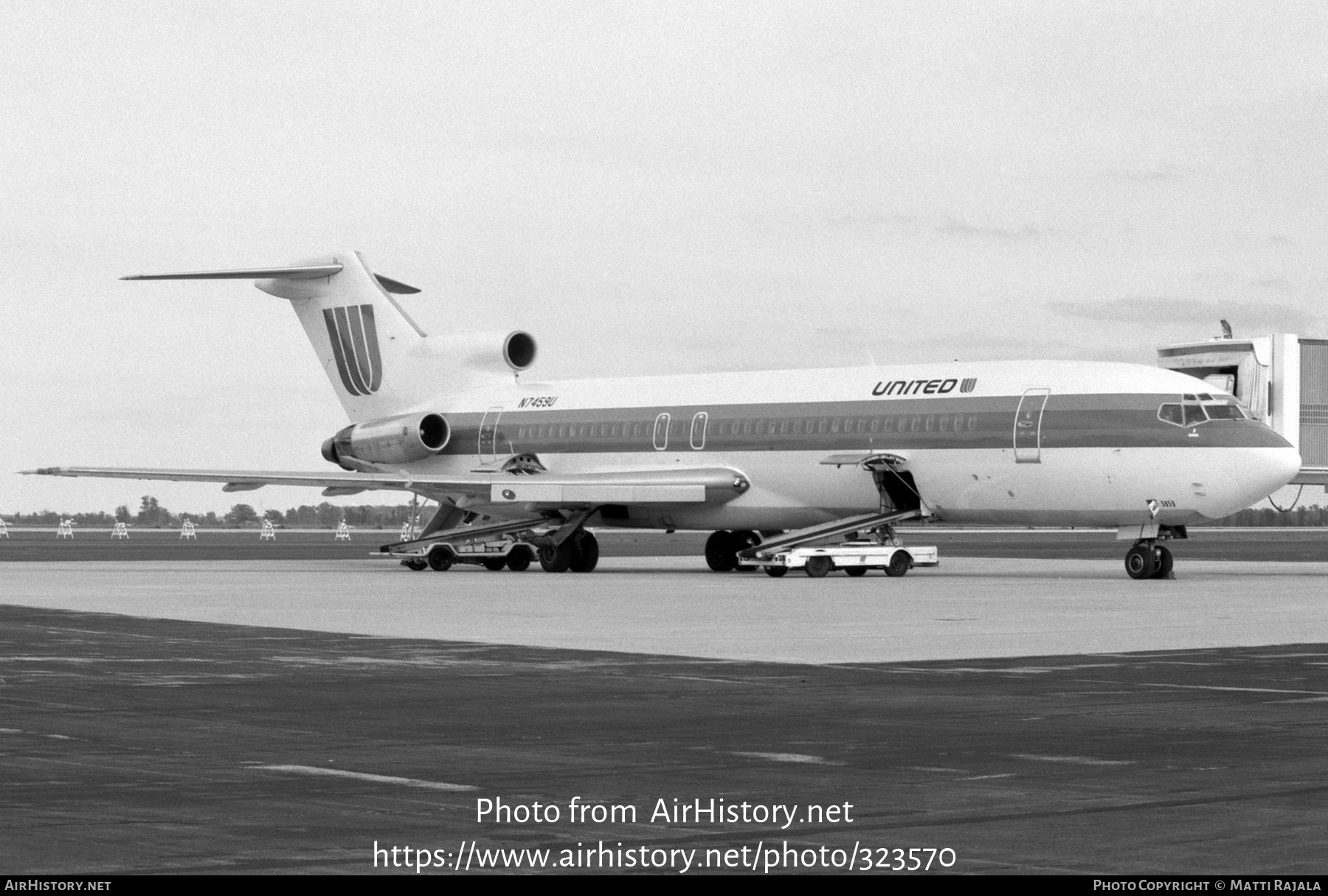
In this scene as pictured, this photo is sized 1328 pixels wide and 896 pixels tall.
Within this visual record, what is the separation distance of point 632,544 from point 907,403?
42663 mm

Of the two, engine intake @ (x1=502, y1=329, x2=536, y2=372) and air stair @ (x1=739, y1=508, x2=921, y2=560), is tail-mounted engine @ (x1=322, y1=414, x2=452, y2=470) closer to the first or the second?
engine intake @ (x1=502, y1=329, x2=536, y2=372)

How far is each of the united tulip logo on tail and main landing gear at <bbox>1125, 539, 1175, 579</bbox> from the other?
2213cm

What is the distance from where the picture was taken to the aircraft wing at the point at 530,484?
144 feet

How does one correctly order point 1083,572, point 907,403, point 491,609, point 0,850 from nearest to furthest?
point 0,850 → point 491,609 → point 907,403 → point 1083,572

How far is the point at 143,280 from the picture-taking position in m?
48.0

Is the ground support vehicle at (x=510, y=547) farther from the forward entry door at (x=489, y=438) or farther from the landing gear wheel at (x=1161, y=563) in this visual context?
the landing gear wheel at (x=1161, y=563)

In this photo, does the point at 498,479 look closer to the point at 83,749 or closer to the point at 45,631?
the point at 45,631

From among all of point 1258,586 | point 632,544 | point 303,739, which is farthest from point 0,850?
point 632,544

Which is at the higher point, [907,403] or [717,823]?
[907,403]

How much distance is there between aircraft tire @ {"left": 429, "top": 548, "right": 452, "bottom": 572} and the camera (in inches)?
1864

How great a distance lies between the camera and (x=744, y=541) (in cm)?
4725

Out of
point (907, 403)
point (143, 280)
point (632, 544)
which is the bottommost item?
point (632, 544)

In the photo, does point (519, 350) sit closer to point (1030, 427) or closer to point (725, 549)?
point (725, 549)

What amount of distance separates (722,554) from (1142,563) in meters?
12.1
